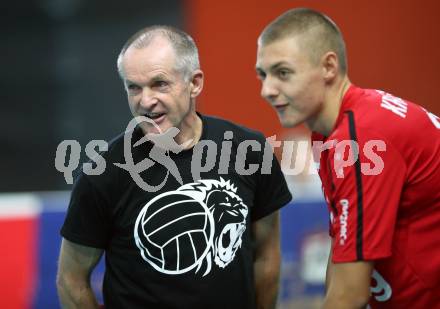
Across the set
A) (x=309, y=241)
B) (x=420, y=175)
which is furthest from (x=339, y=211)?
(x=309, y=241)

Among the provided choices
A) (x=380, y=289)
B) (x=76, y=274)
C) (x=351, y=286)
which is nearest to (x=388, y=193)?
(x=351, y=286)

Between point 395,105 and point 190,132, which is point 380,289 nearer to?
point 395,105

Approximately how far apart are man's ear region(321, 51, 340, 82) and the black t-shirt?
0.47 meters

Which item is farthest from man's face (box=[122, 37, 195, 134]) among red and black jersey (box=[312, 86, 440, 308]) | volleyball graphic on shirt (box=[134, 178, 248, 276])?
red and black jersey (box=[312, 86, 440, 308])

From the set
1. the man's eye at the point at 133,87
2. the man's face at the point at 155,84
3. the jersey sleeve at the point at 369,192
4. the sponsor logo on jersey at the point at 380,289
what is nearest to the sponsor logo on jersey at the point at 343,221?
the jersey sleeve at the point at 369,192

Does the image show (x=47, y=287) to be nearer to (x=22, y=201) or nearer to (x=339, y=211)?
(x=22, y=201)

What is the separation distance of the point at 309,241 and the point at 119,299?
2.02m

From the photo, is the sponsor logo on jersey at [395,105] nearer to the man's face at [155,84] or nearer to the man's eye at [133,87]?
the man's face at [155,84]

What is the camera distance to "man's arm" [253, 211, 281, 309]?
118 inches

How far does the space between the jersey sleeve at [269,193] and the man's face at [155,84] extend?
0.41 m

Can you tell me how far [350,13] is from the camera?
680 centimetres

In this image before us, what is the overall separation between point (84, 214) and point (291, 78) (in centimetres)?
80

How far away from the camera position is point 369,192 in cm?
236

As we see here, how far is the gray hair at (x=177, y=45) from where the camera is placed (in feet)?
8.80
